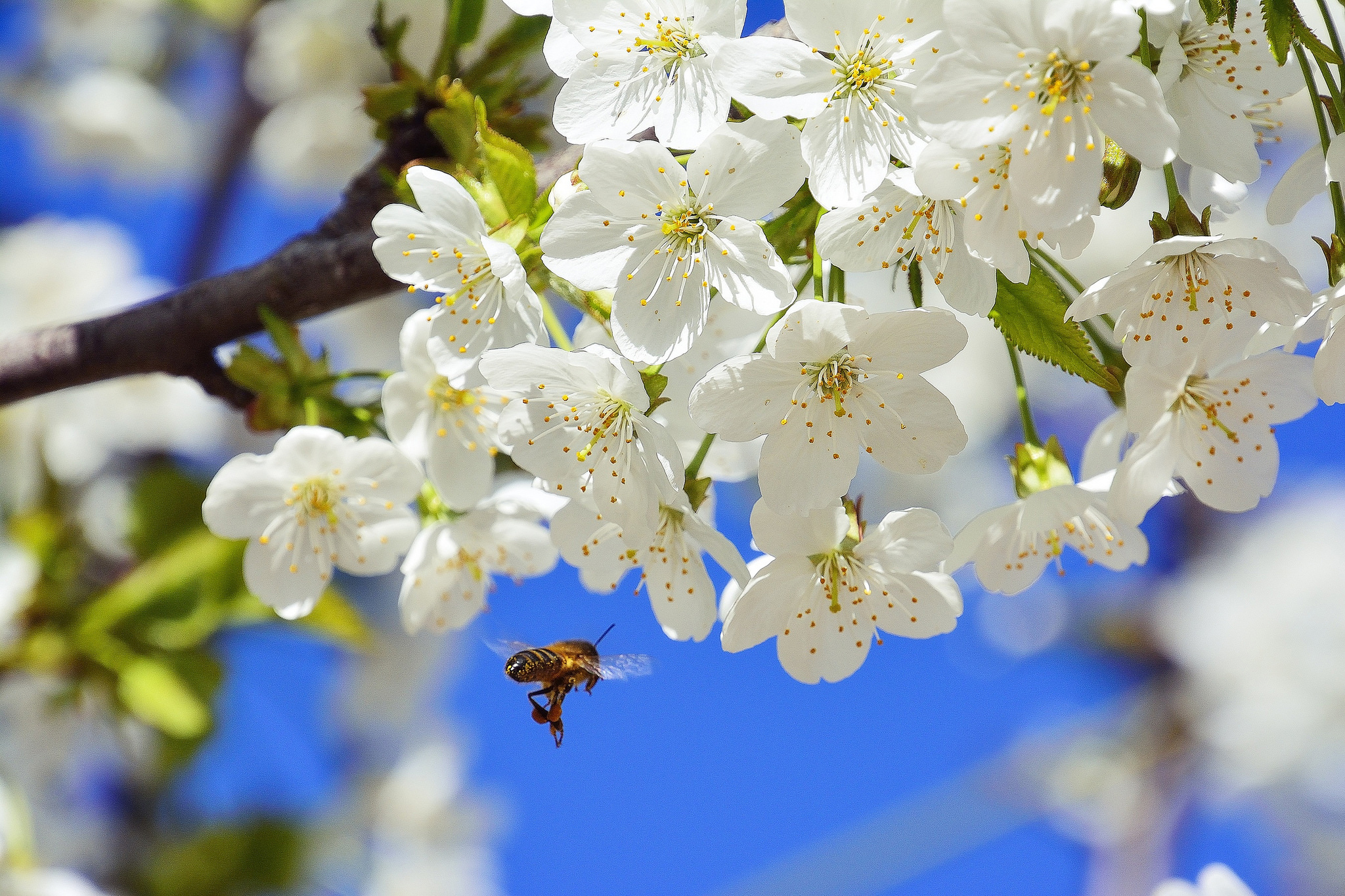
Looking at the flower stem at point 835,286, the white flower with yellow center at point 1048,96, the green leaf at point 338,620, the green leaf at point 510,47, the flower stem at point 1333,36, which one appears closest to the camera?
the white flower with yellow center at point 1048,96

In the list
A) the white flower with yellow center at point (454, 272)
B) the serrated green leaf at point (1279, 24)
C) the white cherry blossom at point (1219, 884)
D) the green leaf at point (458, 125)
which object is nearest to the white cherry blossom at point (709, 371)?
the white flower with yellow center at point (454, 272)

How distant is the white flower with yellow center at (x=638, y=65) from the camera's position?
38.4 inches

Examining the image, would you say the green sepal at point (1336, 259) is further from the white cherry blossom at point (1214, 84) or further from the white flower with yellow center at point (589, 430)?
the white flower with yellow center at point (589, 430)

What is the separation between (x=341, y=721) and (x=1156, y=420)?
5132 millimetres

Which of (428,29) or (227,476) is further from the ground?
(428,29)

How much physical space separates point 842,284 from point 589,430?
31 centimetres

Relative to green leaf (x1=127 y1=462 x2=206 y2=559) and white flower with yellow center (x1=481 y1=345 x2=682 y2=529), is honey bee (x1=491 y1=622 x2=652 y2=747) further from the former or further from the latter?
green leaf (x1=127 y1=462 x2=206 y2=559)

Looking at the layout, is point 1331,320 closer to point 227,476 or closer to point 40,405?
point 227,476

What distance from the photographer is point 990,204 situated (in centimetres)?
85

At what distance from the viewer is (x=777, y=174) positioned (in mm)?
938

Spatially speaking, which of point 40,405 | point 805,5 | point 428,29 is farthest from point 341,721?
point 805,5

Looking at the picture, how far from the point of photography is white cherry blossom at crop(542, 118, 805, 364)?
3.05ft

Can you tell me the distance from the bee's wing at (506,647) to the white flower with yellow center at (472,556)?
0.13m

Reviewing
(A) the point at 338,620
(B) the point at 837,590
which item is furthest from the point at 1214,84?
(A) the point at 338,620
